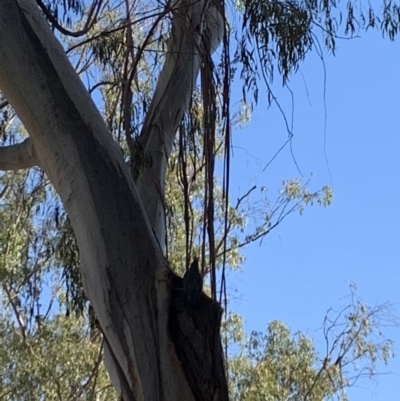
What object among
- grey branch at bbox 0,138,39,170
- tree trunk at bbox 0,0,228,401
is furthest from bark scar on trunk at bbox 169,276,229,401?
grey branch at bbox 0,138,39,170

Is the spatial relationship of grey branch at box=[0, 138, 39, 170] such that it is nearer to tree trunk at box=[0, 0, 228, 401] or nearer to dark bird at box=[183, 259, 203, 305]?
tree trunk at box=[0, 0, 228, 401]

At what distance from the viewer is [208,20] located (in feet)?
12.0

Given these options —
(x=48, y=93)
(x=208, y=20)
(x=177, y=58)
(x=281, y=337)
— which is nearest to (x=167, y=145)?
(x=177, y=58)

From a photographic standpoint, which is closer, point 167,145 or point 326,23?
point 167,145

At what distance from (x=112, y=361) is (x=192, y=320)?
33cm

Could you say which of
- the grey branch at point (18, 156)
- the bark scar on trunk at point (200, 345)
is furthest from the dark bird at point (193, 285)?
the grey branch at point (18, 156)

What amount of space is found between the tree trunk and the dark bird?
0.02m

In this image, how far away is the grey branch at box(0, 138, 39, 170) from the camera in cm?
297

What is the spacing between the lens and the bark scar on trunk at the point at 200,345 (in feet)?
6.97

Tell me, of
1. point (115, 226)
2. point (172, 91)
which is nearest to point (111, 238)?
point (115, 226)

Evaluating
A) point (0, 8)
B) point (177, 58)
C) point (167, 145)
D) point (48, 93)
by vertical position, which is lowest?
point (48, 93)

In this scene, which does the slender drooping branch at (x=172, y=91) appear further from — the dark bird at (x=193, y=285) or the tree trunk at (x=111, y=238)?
the dark bird at (x=193, y=285)

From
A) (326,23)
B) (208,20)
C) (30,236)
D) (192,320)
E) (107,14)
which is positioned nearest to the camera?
(192,320)

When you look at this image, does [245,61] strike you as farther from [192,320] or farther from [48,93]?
[192,320]
